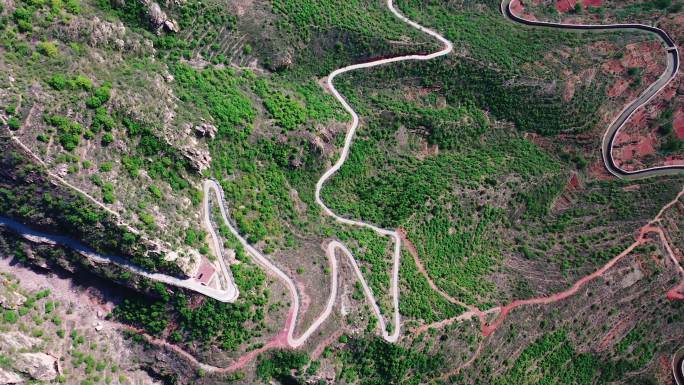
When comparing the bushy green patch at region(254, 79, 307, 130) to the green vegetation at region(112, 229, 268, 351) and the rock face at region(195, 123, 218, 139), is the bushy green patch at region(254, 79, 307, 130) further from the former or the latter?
the green vegetation at region(112, 229, 268, 351)

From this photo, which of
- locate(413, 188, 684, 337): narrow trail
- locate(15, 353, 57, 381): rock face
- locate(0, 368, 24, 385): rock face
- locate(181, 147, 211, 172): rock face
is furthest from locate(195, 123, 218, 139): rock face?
locate(413, 188, 684, 337): narrow trail

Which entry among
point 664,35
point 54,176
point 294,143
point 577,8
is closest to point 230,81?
point 294,143

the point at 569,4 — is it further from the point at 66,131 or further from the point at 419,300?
the point at 66,131

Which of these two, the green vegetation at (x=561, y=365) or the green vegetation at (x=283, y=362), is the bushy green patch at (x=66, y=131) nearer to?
the green vegetation at (x=283, y=362)

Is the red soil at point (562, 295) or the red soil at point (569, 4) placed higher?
the red soil at point (569, 4)

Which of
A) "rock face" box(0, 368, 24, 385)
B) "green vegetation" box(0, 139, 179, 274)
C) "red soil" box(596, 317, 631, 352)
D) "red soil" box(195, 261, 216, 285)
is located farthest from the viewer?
"red soil" box(596, 317, 631, 352)

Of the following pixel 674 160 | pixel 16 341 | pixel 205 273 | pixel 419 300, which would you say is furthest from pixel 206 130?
pixel 674 160

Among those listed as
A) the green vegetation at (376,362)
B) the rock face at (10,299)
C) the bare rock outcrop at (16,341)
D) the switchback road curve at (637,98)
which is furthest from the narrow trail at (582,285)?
the rock face at (10,299)
